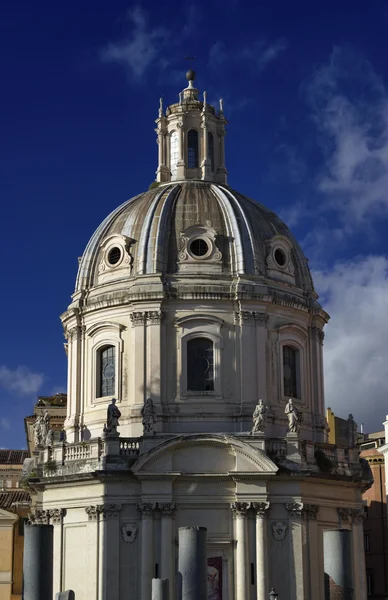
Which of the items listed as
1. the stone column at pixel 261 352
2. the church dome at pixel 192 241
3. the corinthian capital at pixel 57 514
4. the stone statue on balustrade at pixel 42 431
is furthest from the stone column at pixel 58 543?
the church dome at pixel 192 241

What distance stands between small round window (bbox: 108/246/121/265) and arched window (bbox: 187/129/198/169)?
23.4 feet

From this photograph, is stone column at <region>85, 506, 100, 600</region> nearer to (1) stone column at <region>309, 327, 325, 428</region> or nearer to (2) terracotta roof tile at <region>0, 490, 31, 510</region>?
(1) stone column at <region>309, 327, 325, 428</region>

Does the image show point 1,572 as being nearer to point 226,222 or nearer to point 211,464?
point 211,464

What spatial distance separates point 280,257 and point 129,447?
1321 cm

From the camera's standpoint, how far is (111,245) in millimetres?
54250

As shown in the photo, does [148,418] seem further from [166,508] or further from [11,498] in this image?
[11,498]

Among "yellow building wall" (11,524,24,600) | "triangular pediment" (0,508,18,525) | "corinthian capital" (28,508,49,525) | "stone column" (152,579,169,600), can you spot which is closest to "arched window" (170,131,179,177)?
"corinthian capital" (28,508,49,525)

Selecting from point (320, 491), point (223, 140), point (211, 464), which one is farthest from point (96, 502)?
point (223, 140)

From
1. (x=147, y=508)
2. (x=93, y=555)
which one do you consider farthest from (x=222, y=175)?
(x=93, y=555)

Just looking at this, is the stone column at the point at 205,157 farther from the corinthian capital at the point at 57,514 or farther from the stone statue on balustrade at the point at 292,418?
the corinthian capital at the point at 57,514

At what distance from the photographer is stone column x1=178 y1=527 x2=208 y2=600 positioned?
1730 centimetres

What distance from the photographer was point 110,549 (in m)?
46.9

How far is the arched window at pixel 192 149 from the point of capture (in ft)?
191

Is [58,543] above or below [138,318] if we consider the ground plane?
below
